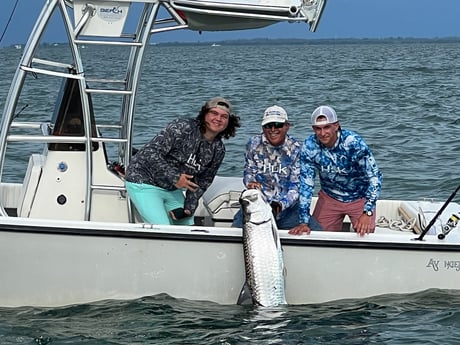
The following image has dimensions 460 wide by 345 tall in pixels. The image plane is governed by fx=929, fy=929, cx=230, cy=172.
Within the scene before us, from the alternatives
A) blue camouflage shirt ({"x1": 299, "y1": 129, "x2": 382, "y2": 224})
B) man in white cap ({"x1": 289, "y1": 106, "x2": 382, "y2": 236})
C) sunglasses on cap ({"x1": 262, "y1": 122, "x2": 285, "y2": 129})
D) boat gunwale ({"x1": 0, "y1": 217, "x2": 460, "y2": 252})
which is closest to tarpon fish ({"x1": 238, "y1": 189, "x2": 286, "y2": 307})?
boat gunwale ({"x1": 0, "y1": 217, "x2": 460, "y2": 252})

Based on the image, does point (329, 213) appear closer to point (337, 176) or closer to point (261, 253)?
point (337, 176)

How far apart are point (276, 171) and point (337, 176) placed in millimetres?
483

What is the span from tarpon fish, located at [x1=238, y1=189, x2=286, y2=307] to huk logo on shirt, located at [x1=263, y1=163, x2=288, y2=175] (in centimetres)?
48

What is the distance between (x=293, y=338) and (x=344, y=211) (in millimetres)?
1247

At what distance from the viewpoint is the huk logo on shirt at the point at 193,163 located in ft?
23.3

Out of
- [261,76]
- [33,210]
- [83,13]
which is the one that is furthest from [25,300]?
[261,76]

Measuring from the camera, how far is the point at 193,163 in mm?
7141

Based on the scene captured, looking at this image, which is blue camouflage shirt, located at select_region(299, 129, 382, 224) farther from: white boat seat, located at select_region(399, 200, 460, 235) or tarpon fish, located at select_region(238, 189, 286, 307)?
white boat seat, located at select_region(399, 200, 460, 235)

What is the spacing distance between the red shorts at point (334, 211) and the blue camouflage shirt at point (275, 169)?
0.28m

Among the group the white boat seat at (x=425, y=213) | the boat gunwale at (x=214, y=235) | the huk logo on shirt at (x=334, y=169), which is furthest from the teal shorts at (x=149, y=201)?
the white boat seat at (x=425, y=213)

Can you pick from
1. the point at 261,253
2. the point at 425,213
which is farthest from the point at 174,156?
the point at 425,213

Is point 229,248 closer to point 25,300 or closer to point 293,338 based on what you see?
point 293,338

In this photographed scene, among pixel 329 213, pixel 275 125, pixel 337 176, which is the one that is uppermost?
pixel 275 125

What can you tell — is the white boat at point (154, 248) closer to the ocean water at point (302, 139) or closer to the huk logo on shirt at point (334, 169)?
the ocean water at point (302, 139)
